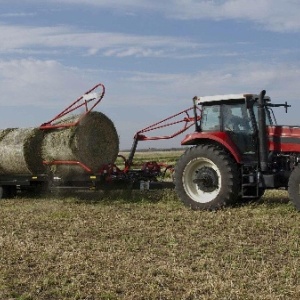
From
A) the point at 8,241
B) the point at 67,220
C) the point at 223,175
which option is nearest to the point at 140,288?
the point at 8,241

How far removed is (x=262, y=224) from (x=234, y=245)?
1.51m

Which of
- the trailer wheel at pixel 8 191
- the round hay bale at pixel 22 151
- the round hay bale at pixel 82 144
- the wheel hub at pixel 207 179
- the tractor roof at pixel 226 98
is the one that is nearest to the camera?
the tractor roof at pixel 226 98

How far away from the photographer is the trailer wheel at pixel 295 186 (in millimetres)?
9320

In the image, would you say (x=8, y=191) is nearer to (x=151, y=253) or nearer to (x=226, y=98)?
(x=226, y=98)

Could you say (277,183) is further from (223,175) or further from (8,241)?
(8,241)

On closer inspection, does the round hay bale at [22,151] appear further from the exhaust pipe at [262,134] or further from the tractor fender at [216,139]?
the exhaust pipe at [262,134]

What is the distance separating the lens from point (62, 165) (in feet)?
39.7

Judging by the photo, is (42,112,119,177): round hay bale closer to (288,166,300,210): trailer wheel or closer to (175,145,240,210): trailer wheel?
(175,145,240,210): trailer wheel

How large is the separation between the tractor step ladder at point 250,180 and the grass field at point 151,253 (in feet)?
0.87

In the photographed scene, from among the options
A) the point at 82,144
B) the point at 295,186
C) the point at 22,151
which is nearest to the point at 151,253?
the point at 295,186

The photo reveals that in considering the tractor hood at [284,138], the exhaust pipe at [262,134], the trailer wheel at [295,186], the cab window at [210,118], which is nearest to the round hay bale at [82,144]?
the cab window at [210,118]

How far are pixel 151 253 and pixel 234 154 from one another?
406 cm

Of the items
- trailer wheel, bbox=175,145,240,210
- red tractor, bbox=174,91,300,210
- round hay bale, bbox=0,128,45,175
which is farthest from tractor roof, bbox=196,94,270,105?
round hay bale, bbox=0,128,45,175

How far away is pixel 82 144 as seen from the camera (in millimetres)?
12008
